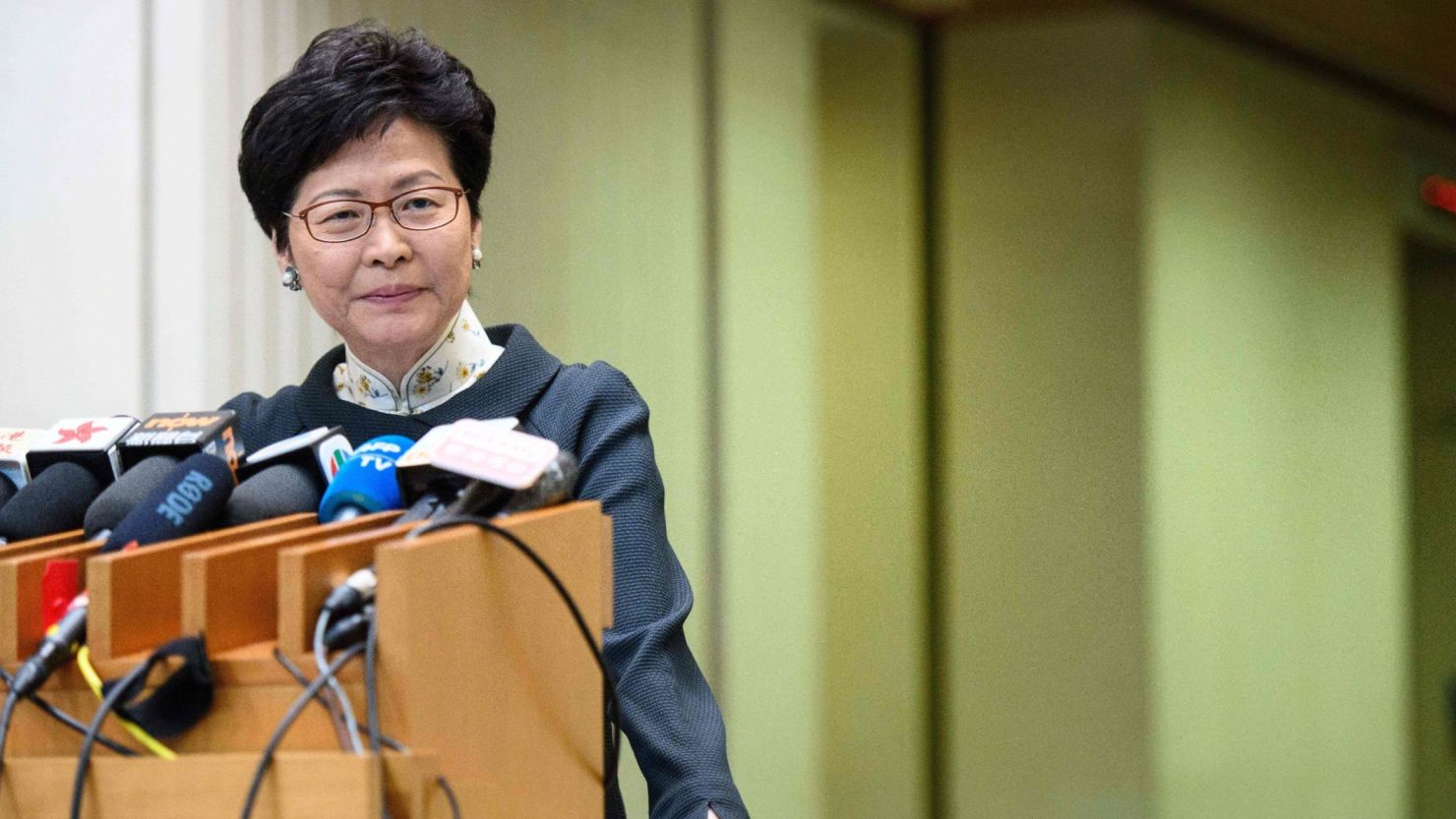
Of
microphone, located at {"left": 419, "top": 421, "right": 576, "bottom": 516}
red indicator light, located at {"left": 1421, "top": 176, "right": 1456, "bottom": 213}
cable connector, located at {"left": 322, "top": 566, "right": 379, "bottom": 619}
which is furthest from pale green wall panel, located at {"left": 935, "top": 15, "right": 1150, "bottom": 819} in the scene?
cable connector, located at {"left": 322, "top": 566, "right": 379, "bottom": 619}

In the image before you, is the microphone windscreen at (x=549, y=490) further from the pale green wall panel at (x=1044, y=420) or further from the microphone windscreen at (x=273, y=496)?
the pale green wall panel at (x=1044, y=420)

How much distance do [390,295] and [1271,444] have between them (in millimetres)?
3954

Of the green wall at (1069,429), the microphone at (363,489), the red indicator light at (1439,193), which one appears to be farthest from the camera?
the red indicator light at (1439,193)

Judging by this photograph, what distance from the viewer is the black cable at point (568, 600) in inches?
35.1

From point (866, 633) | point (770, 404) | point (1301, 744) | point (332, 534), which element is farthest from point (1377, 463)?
point (332, 534)

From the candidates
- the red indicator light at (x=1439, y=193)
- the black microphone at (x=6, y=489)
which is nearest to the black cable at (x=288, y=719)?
the black microphone at (x=6, y=489)

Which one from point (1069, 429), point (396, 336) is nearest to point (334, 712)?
point (396, 336)

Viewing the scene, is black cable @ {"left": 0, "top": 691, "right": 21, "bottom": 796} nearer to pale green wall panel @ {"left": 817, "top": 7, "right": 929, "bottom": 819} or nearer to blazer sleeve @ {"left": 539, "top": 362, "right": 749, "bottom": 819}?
blazer sleeve @ {"left": 539, "top": 362, "right": 749, "bottom": 819}

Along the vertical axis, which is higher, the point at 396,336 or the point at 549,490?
the point at 396,336

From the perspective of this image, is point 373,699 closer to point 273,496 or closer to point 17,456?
point 273,496

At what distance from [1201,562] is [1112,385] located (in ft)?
1.86

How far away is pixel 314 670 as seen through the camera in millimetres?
851

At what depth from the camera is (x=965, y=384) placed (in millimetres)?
4875

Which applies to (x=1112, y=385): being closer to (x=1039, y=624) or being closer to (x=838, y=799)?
(x=1039, y=624)
